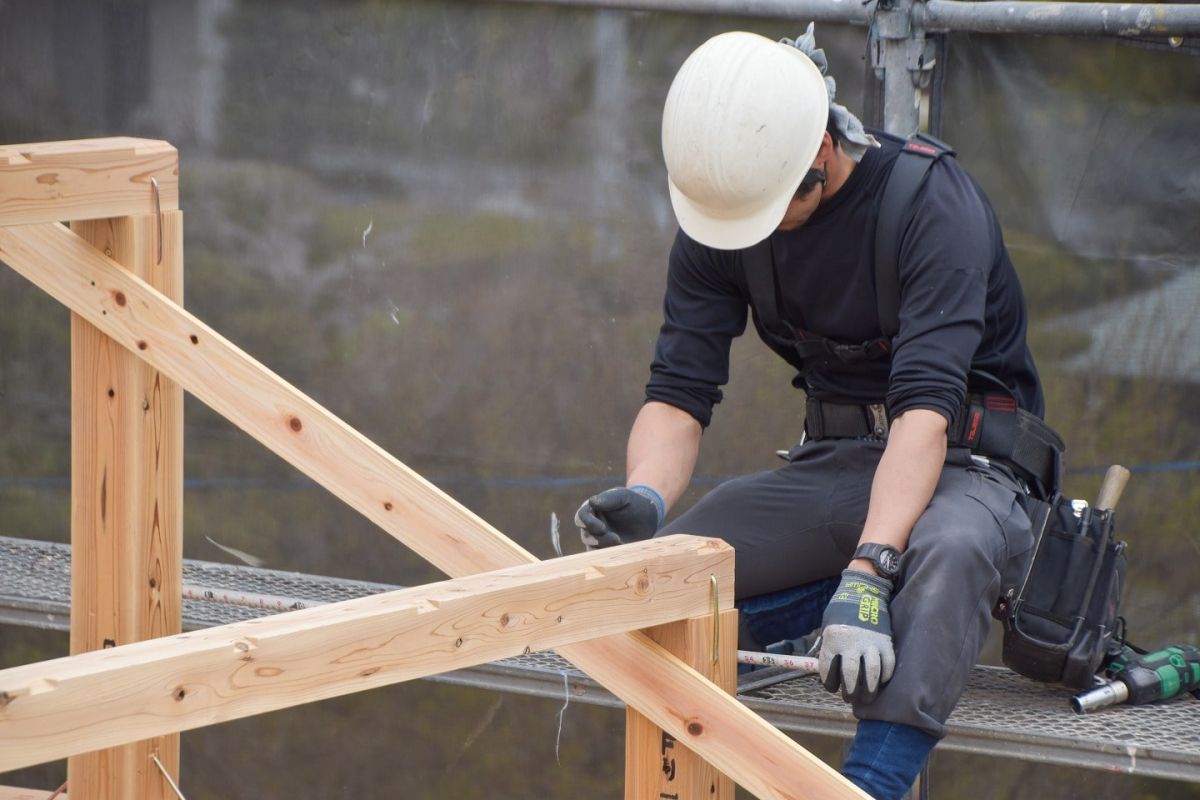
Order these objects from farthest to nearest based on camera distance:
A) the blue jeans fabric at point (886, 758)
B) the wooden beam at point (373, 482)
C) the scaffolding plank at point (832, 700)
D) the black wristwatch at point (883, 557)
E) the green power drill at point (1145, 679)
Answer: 1. the green power drill at point (1145, 679)
2. the scaffolding plank at point (832, 700)
3. the black wristwatch at point (883, 557)
4. the blue jeans fabric at point (886, 758)
5. the wooden beam at point (373, 482)

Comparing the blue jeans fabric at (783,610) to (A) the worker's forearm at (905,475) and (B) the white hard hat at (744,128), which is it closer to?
(A) the worker's forearm at (905,475)

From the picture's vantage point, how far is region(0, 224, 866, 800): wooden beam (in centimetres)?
210

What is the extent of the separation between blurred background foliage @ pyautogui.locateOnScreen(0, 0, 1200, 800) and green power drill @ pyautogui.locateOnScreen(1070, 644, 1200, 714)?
1.41ft

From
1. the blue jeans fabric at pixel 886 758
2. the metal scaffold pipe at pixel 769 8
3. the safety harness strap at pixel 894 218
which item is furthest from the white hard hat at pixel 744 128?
the blue jeans fabric at pixel 886 758

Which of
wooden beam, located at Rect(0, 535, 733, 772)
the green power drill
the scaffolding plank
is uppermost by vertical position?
wooden beam, located at Rect(0, 535, 733, 772)

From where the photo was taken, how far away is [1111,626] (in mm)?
2916

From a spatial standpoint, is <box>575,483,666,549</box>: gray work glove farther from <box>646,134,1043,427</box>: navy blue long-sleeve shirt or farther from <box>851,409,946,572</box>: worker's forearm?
<box>851,409,946,572</box>: worker's forearm

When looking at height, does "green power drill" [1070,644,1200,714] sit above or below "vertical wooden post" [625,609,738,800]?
below

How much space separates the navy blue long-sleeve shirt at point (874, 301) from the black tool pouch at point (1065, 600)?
0.85 feet

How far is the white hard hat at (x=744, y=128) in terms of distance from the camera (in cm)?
263

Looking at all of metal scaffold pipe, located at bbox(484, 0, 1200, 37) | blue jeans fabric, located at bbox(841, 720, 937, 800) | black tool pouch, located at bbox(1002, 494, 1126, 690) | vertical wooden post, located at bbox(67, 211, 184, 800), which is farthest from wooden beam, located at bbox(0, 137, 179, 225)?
black tool pouch, located at bbox(1002, 494, 1126, 690)

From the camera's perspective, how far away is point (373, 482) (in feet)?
8.20

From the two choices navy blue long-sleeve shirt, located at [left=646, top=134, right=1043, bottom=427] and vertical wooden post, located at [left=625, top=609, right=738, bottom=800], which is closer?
vertical wooden post, located at [left=625, top=609, right=738, bottom=800]

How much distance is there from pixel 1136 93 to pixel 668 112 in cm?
129
